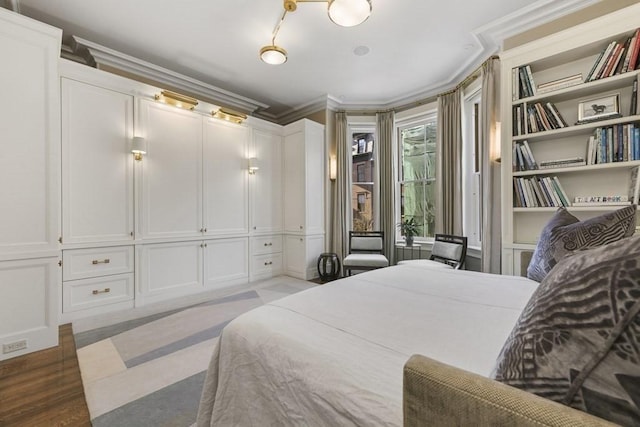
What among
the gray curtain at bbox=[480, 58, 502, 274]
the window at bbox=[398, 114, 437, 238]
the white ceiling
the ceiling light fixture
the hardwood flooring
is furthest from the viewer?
the window at bbox=[398, 114, 437, 238]

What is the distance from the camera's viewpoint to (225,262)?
3.86 meters

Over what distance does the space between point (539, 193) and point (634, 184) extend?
55 cm

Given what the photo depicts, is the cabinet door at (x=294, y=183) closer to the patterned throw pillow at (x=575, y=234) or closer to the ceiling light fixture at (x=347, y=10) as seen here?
the ceiling light fixture at (x=347, y=10)

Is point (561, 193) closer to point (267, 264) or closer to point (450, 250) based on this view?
point (450, 250)

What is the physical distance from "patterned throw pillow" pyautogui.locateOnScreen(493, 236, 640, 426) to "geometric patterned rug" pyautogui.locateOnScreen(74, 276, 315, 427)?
1629mm

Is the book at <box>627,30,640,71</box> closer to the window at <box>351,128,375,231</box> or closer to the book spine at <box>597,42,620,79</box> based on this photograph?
the book spine at <box>597,42,620,79</box>

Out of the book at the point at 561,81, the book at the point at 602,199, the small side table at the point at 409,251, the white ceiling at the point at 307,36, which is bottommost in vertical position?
the small side table at the point at 409,251

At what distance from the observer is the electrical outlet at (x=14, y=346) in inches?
78.9

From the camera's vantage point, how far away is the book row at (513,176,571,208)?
2303 millimetres

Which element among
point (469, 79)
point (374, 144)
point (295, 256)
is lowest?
point (295, 256)

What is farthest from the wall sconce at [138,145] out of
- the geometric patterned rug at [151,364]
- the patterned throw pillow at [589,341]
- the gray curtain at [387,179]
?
the patterned throw pillow at [589,341]

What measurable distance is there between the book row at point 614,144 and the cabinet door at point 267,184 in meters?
3.79

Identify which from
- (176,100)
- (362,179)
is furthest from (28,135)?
(362,179)

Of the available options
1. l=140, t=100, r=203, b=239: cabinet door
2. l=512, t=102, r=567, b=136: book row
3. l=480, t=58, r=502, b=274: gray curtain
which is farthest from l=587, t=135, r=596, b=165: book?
l=140, t=100, r=203, b=239: cabinet door
